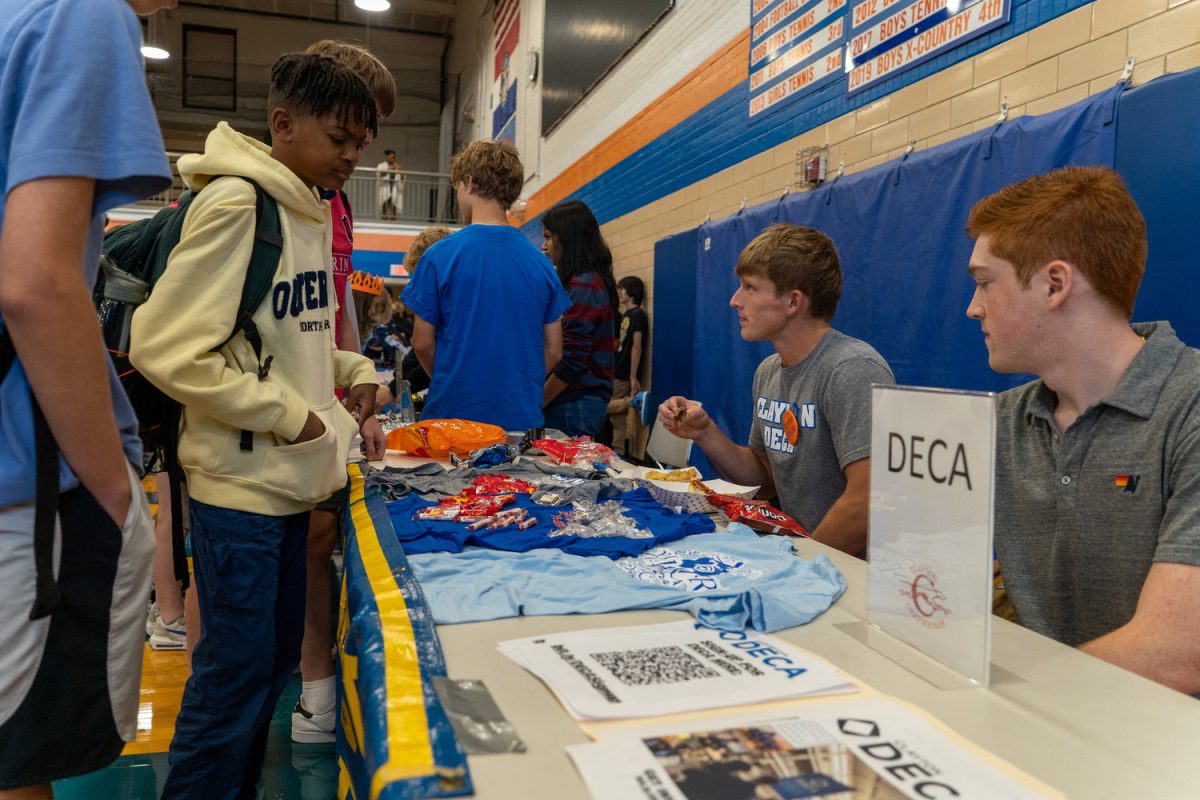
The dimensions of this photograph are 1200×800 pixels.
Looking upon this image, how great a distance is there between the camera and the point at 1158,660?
1.01 metres

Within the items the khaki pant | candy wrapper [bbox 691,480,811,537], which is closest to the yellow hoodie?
candy wrapper [bbox 691,480,811,537]

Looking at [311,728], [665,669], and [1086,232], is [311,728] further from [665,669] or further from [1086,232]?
[1086,232]

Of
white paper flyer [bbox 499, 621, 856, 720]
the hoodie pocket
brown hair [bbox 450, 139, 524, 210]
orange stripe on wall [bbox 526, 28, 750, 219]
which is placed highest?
orange stripe on wall [bbox 526, 28, 750, 219]

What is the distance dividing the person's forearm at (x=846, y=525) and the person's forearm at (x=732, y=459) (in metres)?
0.46

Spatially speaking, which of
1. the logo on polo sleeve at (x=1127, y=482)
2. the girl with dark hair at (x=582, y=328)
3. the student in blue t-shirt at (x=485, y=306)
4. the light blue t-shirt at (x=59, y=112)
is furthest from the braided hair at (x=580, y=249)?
the light blue t-shirt at (x=59, y=112)

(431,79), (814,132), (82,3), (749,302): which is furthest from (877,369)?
(431,79)

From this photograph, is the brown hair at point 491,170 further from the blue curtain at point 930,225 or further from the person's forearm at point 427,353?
the blue curtain at point 930,225

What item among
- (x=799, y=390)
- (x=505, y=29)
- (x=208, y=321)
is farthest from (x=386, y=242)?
(x=208, y=321)

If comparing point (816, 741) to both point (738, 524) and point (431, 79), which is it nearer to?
point (738, 524)

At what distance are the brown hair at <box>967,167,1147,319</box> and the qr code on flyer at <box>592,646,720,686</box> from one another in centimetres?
86

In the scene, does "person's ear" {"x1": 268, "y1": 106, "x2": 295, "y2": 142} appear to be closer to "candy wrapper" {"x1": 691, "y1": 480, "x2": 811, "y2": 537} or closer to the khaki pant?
"candy wrapper" {"x1": 691, "y1": 480, "x2": 811, "y2": 537}

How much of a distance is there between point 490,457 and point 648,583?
114 cm

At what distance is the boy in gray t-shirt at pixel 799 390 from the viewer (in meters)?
1.98

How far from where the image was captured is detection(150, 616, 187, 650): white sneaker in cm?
289
